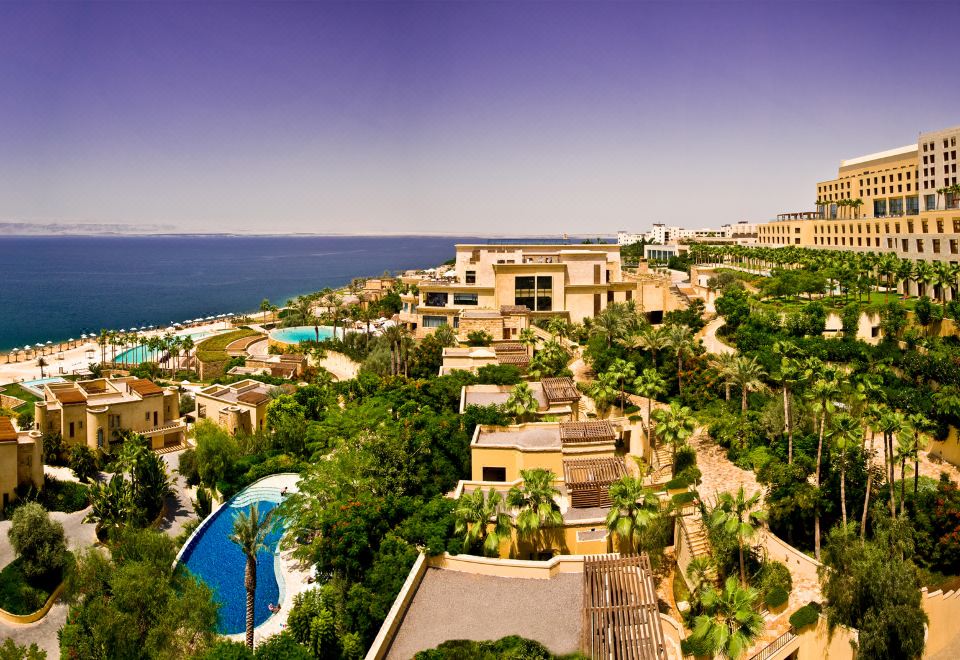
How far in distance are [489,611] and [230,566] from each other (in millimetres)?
12500

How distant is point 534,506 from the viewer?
76.2 feet

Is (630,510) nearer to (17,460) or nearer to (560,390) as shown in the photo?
(560,390)

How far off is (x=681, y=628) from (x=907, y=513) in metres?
10.6

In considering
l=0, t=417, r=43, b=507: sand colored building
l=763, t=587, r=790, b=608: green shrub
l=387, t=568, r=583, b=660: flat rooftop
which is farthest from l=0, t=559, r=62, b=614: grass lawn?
l=763, t=587, r=790, b=608: green shrub

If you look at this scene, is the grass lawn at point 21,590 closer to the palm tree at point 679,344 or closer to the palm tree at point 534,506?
the palm tree at point 534,506

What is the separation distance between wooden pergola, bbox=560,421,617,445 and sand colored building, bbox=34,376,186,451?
26.8 metres

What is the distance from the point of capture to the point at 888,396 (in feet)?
111

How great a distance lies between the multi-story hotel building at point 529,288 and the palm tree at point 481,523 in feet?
109

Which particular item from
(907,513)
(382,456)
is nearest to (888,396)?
(907,513)

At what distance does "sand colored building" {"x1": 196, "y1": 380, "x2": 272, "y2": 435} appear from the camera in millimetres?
42031

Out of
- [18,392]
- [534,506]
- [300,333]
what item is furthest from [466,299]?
[534,506]

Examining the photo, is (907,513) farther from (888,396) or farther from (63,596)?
(63,596)

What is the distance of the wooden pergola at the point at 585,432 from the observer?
92.4 feet

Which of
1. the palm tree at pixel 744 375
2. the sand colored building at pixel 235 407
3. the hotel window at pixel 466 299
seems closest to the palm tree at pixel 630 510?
the palm tree at pixel 744 375
